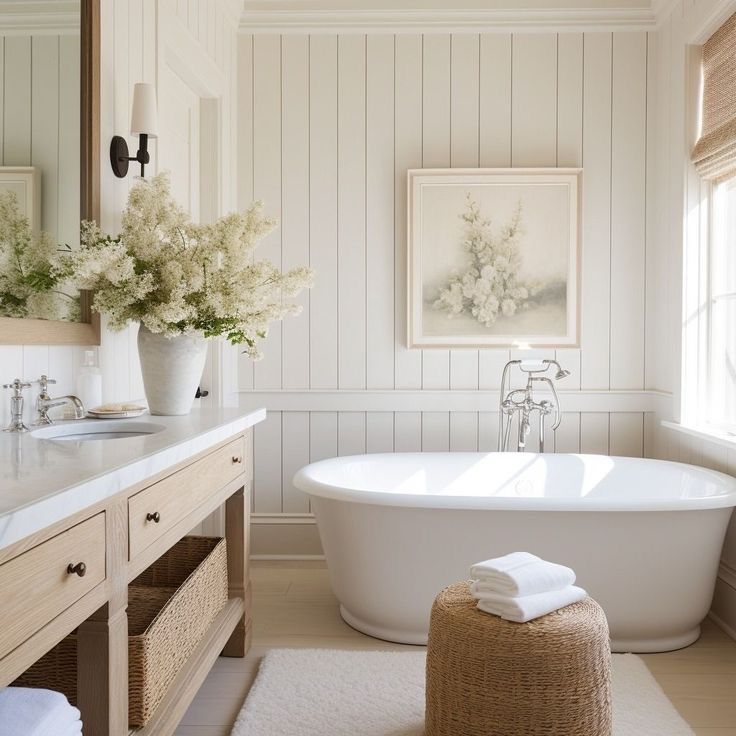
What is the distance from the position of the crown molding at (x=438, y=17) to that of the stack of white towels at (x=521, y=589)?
108 inches

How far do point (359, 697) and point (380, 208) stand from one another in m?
2.29

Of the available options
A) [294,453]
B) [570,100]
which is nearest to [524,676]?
[294,453]

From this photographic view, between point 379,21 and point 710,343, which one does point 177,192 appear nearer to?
point 379,21

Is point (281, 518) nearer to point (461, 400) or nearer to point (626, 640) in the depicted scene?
point (461, 400)

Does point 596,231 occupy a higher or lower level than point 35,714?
higher

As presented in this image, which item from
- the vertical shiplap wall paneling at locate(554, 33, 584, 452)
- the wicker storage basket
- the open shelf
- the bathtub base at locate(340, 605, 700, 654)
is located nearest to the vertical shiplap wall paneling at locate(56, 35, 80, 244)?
the wicker storage basket

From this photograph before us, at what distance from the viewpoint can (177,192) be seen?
123 inches

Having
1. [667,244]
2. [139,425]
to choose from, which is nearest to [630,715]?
[139,425]

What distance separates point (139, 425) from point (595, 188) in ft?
8.58

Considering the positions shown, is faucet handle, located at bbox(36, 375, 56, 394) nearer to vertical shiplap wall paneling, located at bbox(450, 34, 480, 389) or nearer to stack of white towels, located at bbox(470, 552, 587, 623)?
stack of white towels, located at bbox(470, 552, 587, 623)

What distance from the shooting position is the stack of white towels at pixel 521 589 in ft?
5.91

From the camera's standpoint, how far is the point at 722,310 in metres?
3.17

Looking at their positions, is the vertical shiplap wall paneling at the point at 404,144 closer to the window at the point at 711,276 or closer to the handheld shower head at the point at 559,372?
the handheld shower head at the point at 559,372

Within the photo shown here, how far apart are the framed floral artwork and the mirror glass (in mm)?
1874
